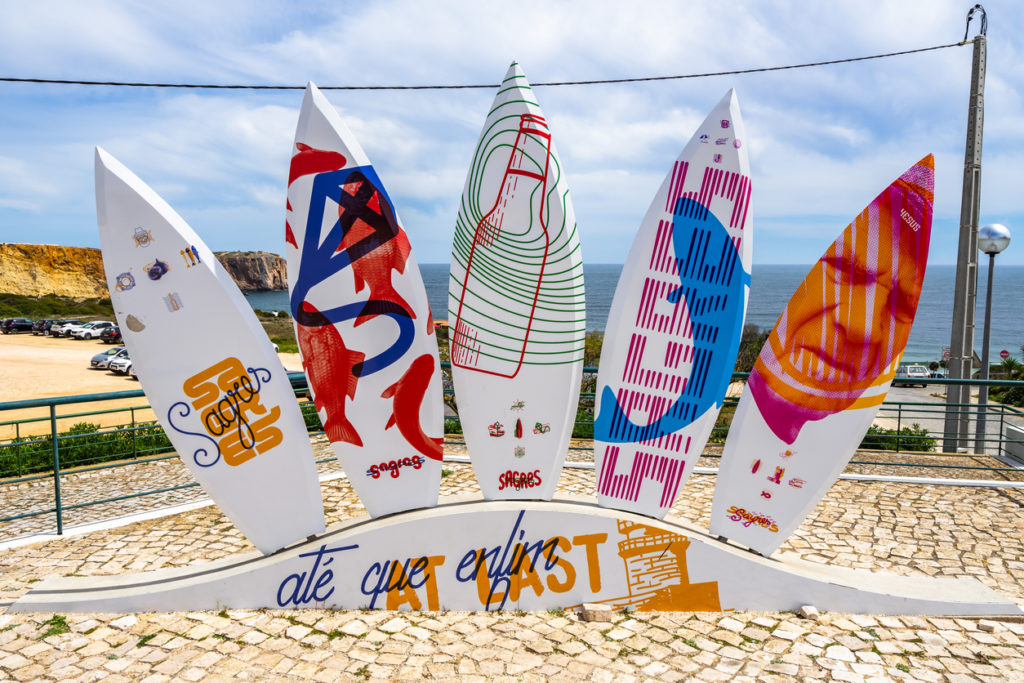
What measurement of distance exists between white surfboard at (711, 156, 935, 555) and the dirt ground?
15129 mm

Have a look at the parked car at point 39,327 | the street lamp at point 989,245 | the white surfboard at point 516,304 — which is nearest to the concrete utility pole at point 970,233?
the street lamp at point 989,245

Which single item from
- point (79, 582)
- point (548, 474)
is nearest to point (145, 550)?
point (79, 582)

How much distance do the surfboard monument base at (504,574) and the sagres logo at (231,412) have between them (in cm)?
67

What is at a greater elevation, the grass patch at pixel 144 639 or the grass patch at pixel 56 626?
the grass patch at pixel 144 639

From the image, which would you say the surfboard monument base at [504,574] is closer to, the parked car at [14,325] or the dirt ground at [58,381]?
the dirt ground at [58,381]

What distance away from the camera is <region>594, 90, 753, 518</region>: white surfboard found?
11.6 ft

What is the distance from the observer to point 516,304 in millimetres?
3654

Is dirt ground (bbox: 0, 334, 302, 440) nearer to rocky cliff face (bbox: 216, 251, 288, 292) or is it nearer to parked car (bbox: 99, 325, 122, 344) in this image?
parked car (bbox: 99, 325, 122, 344)

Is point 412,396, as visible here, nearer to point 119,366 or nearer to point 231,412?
point 231,412

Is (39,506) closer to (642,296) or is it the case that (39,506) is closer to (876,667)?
(642,296)

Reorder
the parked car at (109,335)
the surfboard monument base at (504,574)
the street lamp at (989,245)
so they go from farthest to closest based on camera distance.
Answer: the parked car at (109,335) < the street lamp at (989,245) < the surfboard monument base at (504,574)

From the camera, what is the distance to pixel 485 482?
3.82 metres

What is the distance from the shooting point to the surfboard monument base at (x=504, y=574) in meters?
3.59

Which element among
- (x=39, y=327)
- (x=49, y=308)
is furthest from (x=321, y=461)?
(x=49, y=308)
